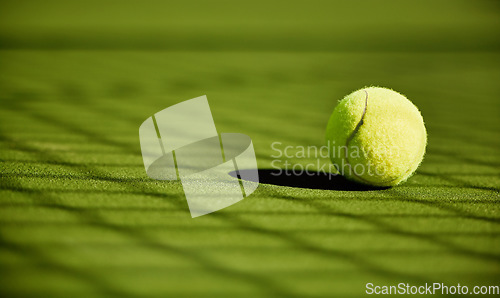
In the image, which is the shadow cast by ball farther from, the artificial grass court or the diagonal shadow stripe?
the diagonal shadow stripe

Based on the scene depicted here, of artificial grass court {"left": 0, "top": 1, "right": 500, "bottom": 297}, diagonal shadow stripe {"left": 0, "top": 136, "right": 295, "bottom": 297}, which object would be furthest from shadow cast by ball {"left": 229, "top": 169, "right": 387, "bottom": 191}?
diagonal shadow stripe {"left": 0, "top": 136, "right": 295, "bottom": 297}

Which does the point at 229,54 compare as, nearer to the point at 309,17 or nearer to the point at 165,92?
the point at 165,92

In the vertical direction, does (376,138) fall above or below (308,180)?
above

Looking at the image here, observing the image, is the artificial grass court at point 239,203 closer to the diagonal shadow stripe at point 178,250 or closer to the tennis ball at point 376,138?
the diagonal shadow stripe at point 178,250

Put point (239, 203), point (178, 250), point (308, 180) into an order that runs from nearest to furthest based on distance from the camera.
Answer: point (178, 250)
point (239, 203)
point (308, 180)

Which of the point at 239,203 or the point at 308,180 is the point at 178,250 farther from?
Result: the point at 308,180

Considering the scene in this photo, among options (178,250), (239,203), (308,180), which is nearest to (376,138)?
(308,180)
